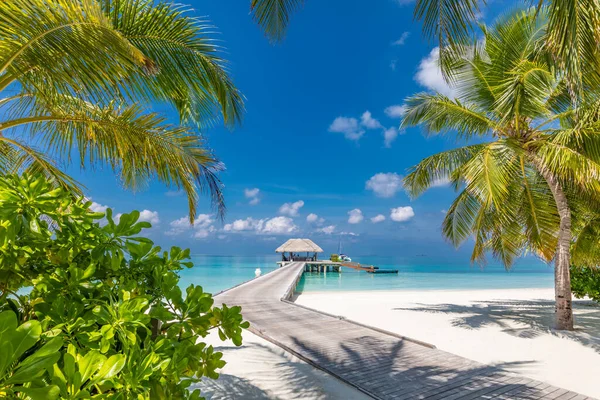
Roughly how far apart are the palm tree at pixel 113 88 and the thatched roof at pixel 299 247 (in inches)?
1453

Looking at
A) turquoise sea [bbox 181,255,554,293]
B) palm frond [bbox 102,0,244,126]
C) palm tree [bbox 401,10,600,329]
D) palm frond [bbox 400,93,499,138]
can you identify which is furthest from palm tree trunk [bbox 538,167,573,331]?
palm frond [bbox 102,0,244,126]

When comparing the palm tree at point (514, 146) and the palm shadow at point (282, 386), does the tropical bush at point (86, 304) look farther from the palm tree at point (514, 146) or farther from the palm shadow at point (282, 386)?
the palm tree at point (514, 146)

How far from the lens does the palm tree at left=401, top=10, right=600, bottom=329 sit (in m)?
5.82

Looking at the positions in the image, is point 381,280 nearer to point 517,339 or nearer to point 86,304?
point 517,339

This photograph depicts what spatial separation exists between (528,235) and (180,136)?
8.79 m

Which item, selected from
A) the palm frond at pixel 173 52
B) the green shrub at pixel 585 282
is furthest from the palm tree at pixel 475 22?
the green shrub at pixel 585 282

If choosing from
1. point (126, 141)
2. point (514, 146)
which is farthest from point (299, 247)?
point (126, 141)

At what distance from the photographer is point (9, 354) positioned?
22.0 inches

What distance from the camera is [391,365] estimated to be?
452 centimetres

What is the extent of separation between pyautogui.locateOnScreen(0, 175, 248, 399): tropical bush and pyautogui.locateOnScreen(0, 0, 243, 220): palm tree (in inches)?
61.2

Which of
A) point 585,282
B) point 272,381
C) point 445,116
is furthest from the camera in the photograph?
point 585,282

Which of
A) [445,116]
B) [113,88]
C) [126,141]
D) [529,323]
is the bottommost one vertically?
[529,323]

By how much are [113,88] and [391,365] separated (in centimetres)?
492

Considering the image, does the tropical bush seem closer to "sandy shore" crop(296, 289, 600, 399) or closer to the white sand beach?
the white sand beach
